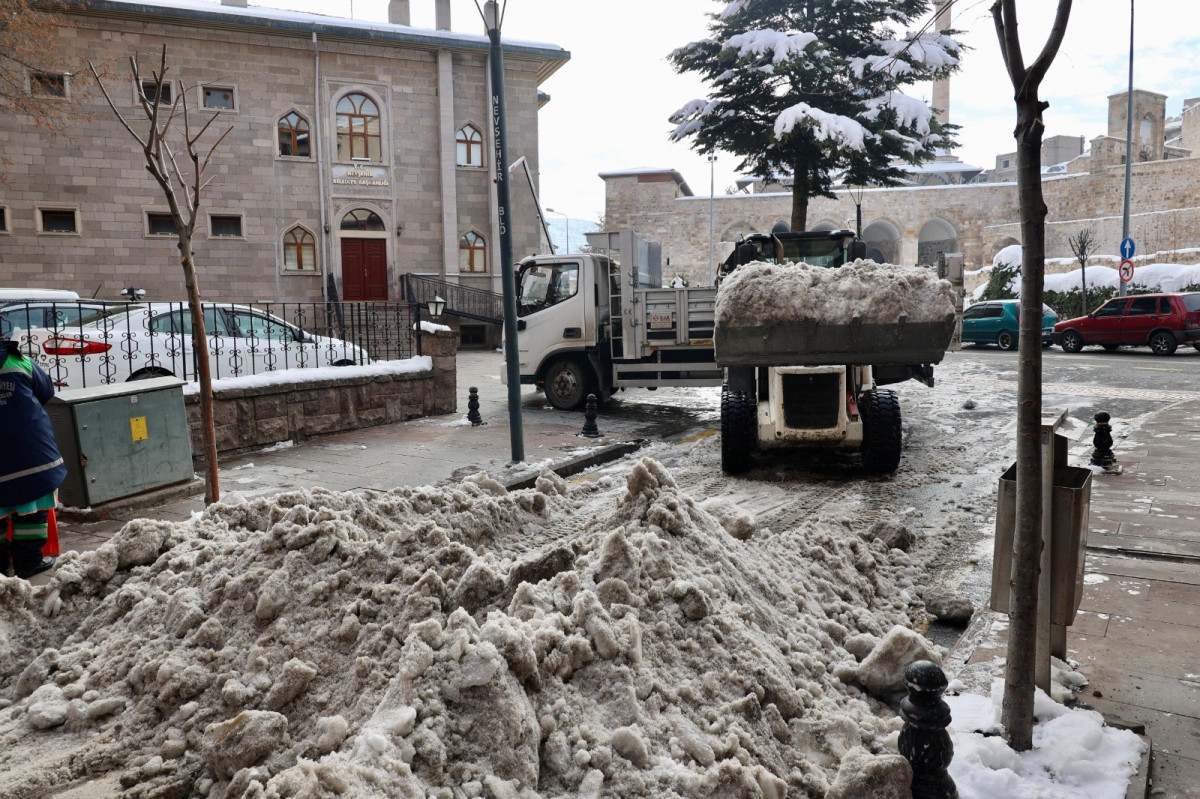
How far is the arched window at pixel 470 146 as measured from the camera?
98.2ft

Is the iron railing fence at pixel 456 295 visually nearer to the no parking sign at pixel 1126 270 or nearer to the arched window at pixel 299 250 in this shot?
the arched window at pixel 299 250

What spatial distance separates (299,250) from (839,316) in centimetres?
2487

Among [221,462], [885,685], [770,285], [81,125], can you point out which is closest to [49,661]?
[885,685]

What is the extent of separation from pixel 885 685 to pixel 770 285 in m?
5.05

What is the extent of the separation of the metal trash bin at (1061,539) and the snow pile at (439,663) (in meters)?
0.79

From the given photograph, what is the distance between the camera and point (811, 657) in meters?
3.54

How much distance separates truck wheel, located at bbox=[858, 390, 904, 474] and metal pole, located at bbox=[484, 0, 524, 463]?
3709 millimetres

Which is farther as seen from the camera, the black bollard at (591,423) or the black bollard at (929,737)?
the black bollard at (591,423)

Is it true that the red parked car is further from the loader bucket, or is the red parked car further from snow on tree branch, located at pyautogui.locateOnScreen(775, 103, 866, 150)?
the loader bucket

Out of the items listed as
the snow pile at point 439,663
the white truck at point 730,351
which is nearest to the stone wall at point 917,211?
the white truck at point 730,351

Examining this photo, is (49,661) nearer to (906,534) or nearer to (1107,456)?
(906,534)

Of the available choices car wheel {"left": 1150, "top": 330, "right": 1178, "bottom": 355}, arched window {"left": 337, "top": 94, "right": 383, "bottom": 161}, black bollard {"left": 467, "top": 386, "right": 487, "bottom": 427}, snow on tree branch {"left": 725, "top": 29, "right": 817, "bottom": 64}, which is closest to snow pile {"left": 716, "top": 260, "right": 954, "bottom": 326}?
black bollard {"left": 467, "top": 386, "right": 487, "bottom": 427}

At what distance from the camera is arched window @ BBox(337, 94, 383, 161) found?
2866 cm

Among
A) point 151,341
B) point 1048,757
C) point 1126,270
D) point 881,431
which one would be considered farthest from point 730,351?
point 1126,270
